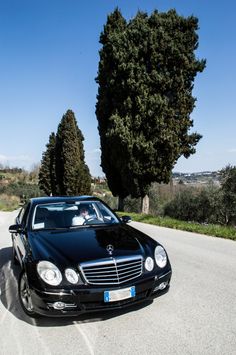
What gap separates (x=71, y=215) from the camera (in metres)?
6.03

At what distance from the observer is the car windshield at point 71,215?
575 centimetres

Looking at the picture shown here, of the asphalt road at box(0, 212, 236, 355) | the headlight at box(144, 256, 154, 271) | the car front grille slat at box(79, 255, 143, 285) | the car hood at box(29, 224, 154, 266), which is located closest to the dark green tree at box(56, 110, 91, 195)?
the asphalt road at box(0, 212, 236, 355)

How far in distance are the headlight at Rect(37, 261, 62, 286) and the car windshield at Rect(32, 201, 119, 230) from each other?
1.36 meters

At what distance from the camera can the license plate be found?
414 cm

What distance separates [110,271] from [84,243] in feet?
2.21

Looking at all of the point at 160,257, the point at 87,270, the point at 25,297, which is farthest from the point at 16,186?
the point at 87,270

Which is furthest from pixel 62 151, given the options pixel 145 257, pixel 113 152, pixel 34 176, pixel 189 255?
pixel 34 176

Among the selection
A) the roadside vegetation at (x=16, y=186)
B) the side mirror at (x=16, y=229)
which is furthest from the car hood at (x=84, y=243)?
the roadside vegetation at (x=16, y=186)

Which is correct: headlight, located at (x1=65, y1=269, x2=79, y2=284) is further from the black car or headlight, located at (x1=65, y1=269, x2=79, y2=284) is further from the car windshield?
the car windshield

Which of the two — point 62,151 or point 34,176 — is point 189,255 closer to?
point 62,151

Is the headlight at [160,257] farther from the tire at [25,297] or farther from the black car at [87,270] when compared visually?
the tire at [25,297]

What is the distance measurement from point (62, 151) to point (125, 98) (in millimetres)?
18003

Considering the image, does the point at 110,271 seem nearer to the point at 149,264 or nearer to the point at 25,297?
the point at 149,264

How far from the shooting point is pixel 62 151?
129 feet
